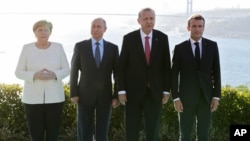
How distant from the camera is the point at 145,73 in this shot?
3984 mm

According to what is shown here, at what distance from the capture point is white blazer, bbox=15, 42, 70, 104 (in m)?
3.94

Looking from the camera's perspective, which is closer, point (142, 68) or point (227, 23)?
point (142, 68)

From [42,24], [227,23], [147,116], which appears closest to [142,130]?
[147,116]

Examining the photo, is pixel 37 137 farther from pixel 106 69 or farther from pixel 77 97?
pixel 106 69

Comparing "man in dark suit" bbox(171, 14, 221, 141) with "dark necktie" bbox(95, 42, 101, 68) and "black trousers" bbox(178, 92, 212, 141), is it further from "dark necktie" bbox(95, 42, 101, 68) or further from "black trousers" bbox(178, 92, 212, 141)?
"dark necktie" bbox(95, 42, 101, 68)

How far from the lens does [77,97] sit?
410 cm

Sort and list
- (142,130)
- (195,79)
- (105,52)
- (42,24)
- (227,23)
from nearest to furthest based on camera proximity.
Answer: (42,24)
(195,79)
(105,52)
(142,130)
(227,23)

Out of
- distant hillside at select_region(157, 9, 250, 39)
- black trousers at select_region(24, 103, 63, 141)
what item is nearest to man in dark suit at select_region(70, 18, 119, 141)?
black trousers at select_region(24, 103, 63, 141)

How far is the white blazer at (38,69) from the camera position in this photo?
394 cm

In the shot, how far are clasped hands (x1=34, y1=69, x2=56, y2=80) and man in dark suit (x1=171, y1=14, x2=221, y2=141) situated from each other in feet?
4.11

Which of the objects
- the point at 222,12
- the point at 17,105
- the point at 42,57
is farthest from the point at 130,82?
the point at 222,12

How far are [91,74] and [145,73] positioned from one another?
0.57m

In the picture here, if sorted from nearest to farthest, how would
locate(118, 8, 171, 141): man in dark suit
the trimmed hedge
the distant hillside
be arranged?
locate(118, 8, 171, 141): man in dark suit
the trimmed hedge
the distant hillside

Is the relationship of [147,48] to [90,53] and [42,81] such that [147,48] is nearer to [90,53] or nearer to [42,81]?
[90,53]
